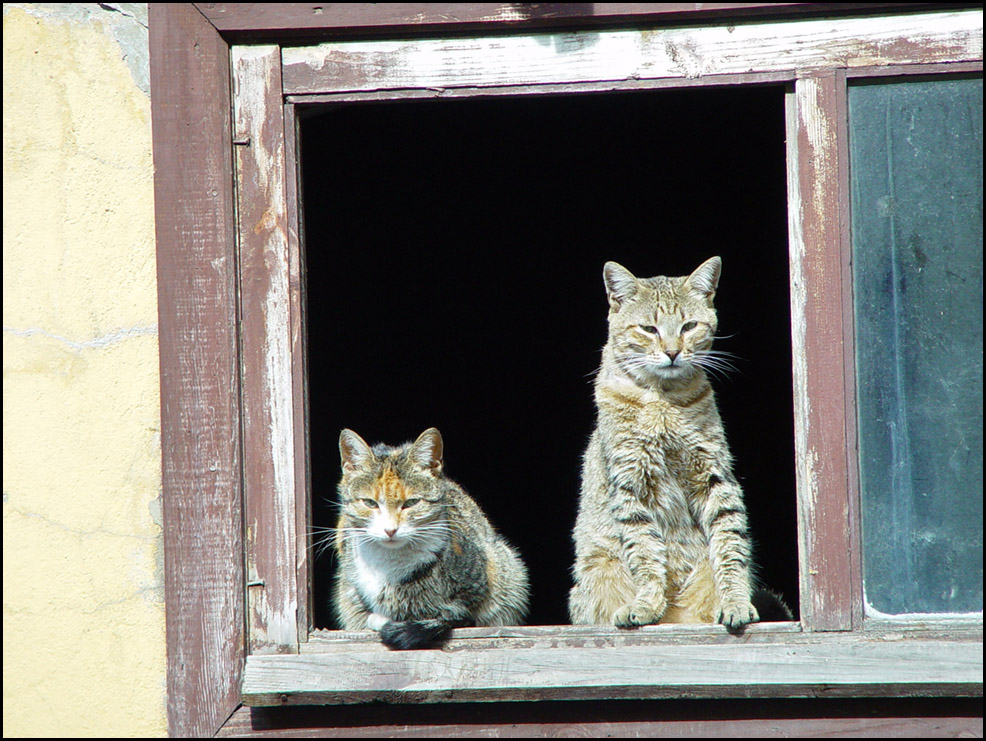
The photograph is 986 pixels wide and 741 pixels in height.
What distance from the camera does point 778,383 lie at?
520 cm

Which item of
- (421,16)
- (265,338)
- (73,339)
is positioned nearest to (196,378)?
(265,338)

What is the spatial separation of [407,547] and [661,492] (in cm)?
80

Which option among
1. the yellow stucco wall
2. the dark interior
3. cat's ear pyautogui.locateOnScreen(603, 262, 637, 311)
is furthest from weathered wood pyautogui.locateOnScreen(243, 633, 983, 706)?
the dark interior

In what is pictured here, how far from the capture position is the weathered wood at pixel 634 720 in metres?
2.37

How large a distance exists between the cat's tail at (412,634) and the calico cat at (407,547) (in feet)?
0.37

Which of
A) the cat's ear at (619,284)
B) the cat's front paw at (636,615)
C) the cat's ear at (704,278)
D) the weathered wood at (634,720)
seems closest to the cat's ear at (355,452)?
the weathered wood at (634,720)

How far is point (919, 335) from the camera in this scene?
95.7 inches

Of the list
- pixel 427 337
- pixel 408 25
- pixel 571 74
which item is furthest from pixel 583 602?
pixel 427 337

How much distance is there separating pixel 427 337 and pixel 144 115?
9.78 ft

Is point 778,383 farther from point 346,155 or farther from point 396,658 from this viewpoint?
point 396,658

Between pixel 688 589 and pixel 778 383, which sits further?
pixel 778 383

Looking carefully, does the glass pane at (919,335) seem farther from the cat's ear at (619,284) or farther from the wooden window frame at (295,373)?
the cat's ear at (619,284)

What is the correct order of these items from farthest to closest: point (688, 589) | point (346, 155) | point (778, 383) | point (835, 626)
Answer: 1. point (778, 383)
2. point (346, 155)
3. point (688, 589)
4. point (835, 626)

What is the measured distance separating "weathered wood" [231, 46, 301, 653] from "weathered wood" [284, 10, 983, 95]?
0.38 feet
